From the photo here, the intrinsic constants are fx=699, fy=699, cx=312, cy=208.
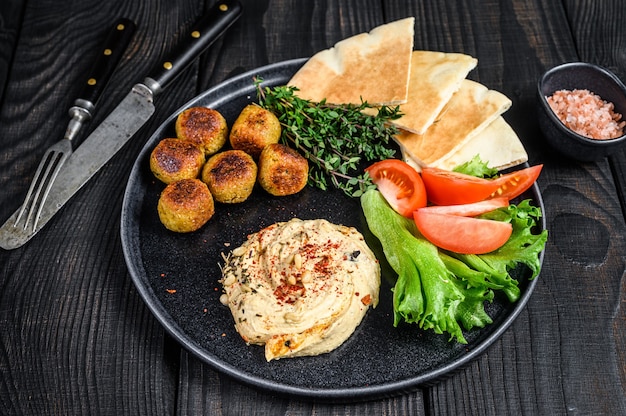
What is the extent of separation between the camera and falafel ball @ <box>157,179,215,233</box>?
360 centimetres

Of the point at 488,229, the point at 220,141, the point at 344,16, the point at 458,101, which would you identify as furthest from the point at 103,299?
the point at 344,16

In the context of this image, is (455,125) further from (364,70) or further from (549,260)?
(549,260)

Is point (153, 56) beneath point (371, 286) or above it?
above

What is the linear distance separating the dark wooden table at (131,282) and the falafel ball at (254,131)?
0.78 meters

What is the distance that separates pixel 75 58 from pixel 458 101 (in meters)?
2.62

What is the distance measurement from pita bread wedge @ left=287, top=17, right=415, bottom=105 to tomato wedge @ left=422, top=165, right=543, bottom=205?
1.78ft

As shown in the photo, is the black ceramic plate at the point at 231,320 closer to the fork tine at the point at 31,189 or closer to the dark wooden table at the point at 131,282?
the dark wooden table at the point at 131,282

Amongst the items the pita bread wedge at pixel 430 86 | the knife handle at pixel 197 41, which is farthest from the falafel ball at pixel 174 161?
the pita bread wedge at pixel 430 86

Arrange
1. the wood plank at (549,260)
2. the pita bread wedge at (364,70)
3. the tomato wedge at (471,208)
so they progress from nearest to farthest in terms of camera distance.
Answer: the wood plank at (549,260) → the tomato wedge at (471,208) → the pita bread wedge at (364,70)

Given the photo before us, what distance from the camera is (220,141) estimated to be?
4000 mm

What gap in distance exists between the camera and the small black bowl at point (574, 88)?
13.3 feet

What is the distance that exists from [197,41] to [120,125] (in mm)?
754

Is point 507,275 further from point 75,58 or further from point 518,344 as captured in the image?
point 75,58

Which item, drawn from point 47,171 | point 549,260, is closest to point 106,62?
point 47,171
